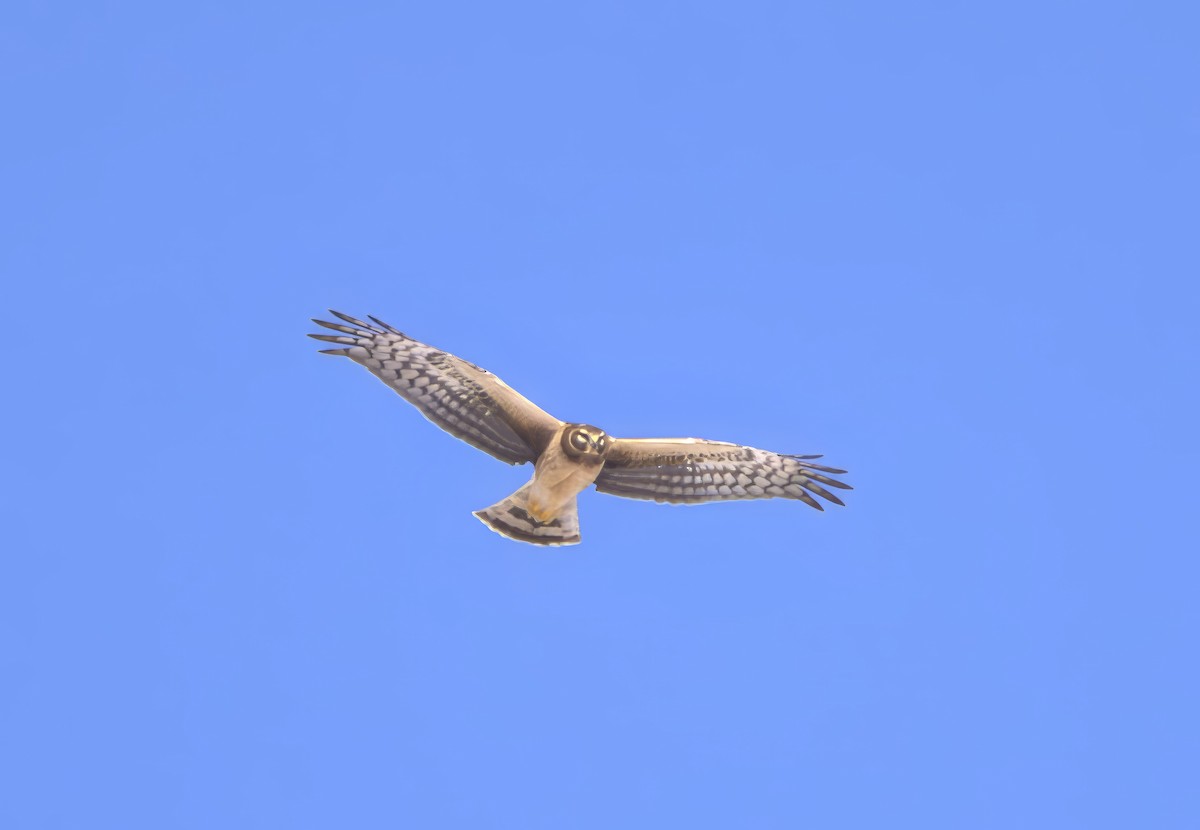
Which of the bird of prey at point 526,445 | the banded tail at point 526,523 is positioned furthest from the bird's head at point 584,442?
the banded tail at point 526,523

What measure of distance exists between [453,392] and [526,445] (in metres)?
0.90

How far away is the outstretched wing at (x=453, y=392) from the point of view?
1414 centimetres

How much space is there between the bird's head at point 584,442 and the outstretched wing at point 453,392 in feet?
1.71

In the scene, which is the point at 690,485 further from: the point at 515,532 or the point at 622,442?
the point at 515,532

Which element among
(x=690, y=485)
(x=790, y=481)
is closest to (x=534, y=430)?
(x=690, y=485)

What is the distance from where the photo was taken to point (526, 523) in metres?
14.3

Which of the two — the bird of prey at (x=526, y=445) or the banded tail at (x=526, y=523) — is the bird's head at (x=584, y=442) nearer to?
the bird of prey at (x=526, y=445)

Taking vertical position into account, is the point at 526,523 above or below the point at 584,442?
below

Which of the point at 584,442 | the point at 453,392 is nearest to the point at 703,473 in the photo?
the point at 584,442

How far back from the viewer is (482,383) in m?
14.2

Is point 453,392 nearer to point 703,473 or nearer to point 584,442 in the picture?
point 584,442

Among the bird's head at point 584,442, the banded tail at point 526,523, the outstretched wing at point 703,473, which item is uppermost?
the outstretched wing at point 703,473

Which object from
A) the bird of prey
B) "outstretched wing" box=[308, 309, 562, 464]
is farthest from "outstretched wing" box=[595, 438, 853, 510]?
"outstretched wing" box=[308, 309, 562, 464]

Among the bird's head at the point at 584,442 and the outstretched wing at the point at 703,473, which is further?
the outstretched wing at the point at 703,473
